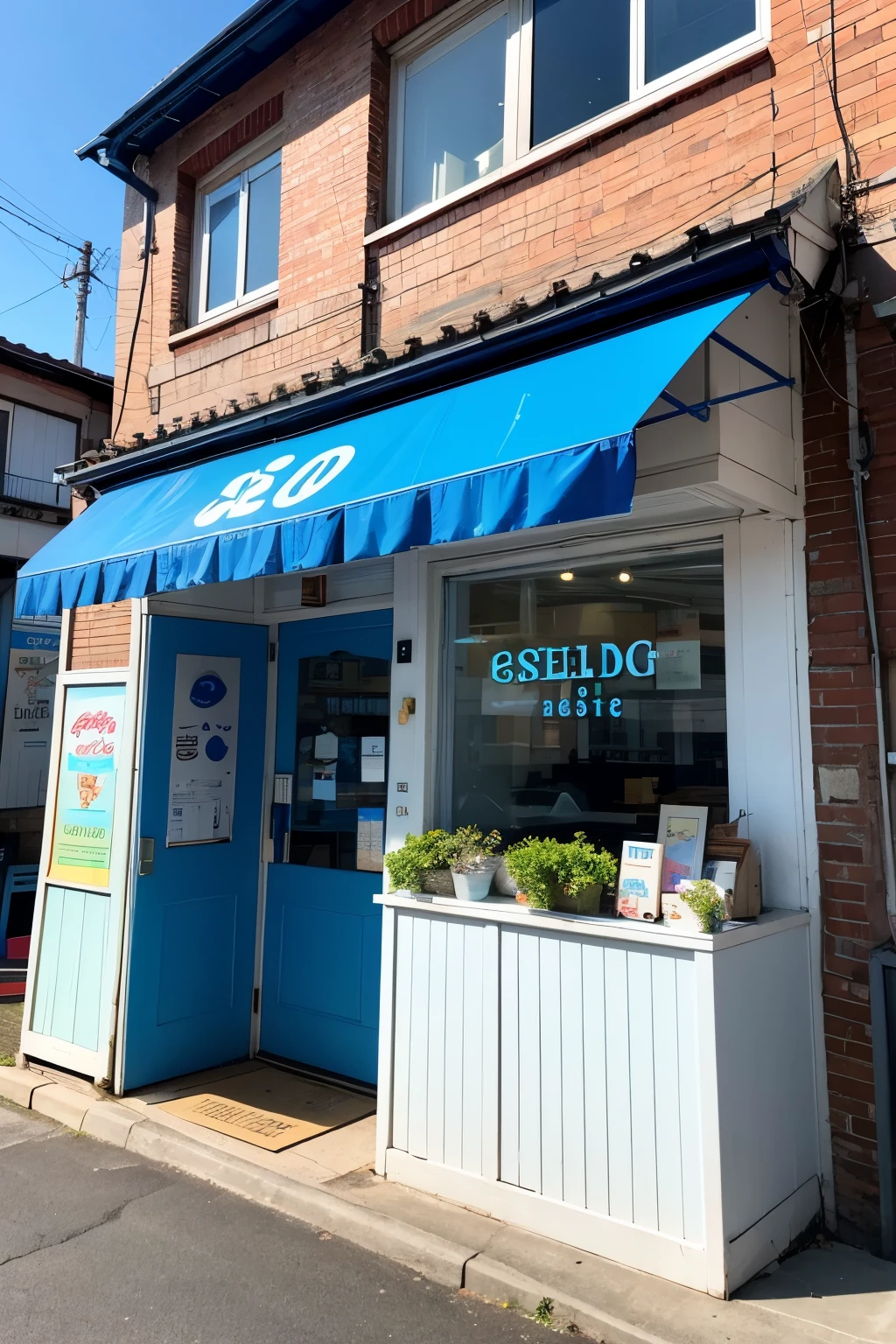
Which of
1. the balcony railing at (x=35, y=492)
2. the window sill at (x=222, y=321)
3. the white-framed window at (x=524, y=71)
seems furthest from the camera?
the balcony railing at (x=35, y=492)

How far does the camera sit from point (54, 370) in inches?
524

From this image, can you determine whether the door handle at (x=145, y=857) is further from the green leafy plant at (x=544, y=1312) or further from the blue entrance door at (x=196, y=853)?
the green leafy plant at (x=544, y=1312)

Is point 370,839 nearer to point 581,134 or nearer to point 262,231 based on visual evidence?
point 581,134

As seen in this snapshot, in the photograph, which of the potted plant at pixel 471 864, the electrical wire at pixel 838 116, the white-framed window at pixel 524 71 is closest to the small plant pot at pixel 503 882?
the potted plant at pixel 471 864

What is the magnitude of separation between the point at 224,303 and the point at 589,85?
3318 millimetres

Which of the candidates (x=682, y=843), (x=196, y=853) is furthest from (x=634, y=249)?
(x=196, y=853)

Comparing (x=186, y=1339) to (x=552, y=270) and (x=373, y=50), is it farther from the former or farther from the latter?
(x=373, y=50)

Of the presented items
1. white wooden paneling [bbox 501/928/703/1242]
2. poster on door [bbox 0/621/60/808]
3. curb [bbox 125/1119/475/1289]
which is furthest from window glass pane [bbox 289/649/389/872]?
poster on door [bbox 0/621/60/808]

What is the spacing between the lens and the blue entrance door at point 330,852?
5.63 m

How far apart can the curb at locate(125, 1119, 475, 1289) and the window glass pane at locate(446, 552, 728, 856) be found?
71.6 inches

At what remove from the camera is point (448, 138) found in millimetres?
5887

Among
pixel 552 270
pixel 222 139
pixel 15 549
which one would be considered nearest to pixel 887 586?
pixel 552 270

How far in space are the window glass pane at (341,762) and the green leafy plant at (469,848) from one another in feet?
4.21

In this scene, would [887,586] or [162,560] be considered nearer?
[887,586]
